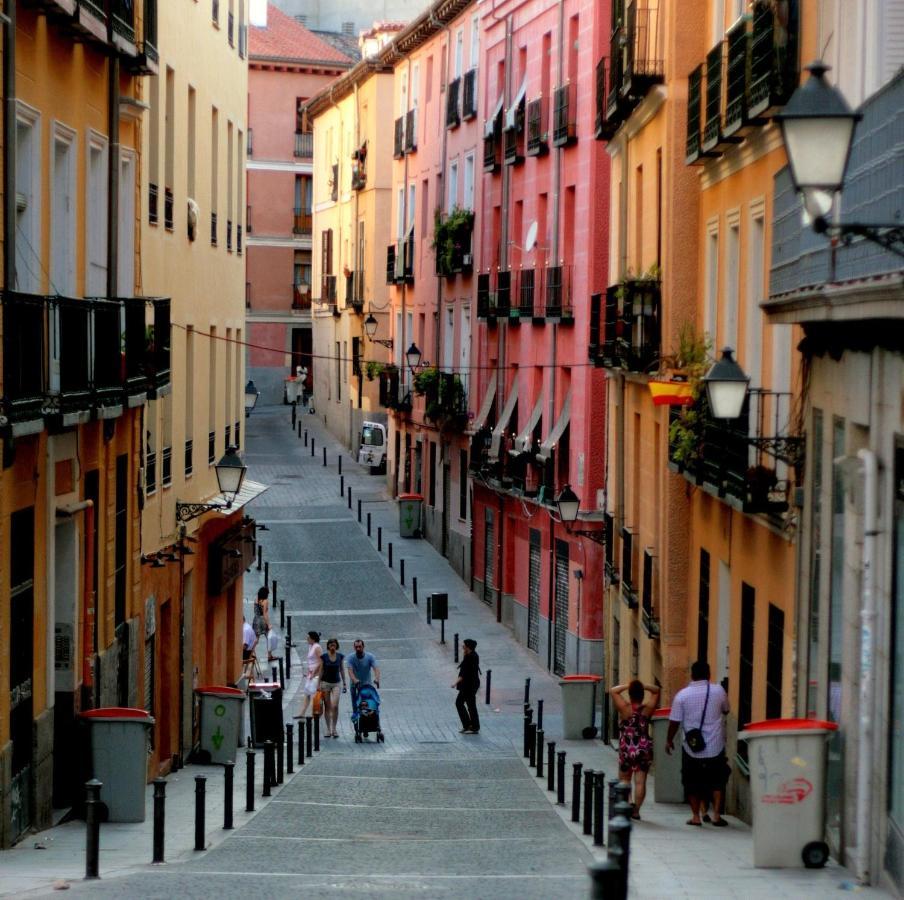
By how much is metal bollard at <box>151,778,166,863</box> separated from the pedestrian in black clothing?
1369 centimetres

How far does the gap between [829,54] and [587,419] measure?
2015cm

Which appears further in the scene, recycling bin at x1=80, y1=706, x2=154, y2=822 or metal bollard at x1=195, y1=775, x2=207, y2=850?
recycling bin at x1=80, y1=706, x2=154, y2=822

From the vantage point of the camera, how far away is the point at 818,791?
42.2ft

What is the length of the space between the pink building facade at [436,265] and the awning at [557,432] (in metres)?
8.62

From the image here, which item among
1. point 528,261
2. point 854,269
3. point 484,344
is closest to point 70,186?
point 854,269

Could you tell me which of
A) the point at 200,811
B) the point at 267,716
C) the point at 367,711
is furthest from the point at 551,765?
the point at 367,711

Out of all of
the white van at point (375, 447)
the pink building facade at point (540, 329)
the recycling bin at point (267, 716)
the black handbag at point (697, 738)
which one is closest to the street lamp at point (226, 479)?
the recycling bin at point (267, 716)

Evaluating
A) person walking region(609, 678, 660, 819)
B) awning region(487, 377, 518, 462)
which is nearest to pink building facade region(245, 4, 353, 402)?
awning region(487, 377, 518, 462)

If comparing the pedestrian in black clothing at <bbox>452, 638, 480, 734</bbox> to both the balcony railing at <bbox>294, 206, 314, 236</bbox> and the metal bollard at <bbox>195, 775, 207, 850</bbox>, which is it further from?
the balcony railing at <bbox>294, 206, 314, 236</bbox>

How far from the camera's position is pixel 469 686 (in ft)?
92.9

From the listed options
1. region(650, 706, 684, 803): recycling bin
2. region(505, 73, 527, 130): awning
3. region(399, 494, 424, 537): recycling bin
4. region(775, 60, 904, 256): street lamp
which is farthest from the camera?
region(399, 494, 424, 537): recycling bin

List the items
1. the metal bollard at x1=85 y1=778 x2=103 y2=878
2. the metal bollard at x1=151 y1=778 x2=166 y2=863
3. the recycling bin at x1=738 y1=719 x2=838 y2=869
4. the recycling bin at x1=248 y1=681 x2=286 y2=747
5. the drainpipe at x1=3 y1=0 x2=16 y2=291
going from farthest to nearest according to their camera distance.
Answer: the recycling bin at x1=248 y1=681 x2=286 y2=747, the drainpipe at x1=3 y1=0 x2=16 y2=291, the metal bollard at x1=151 y1=778 x2=166 y2=863, the metal bollard at x1=85 y1=778 x2=103 y2=878, the recycling bin at x1=738 y1=719 x2=838 y2=869

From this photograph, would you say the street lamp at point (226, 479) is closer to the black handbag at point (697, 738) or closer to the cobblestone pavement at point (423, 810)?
the cobblestone pavement at point (423, 810)

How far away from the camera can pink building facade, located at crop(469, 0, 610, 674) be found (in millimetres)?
34531
